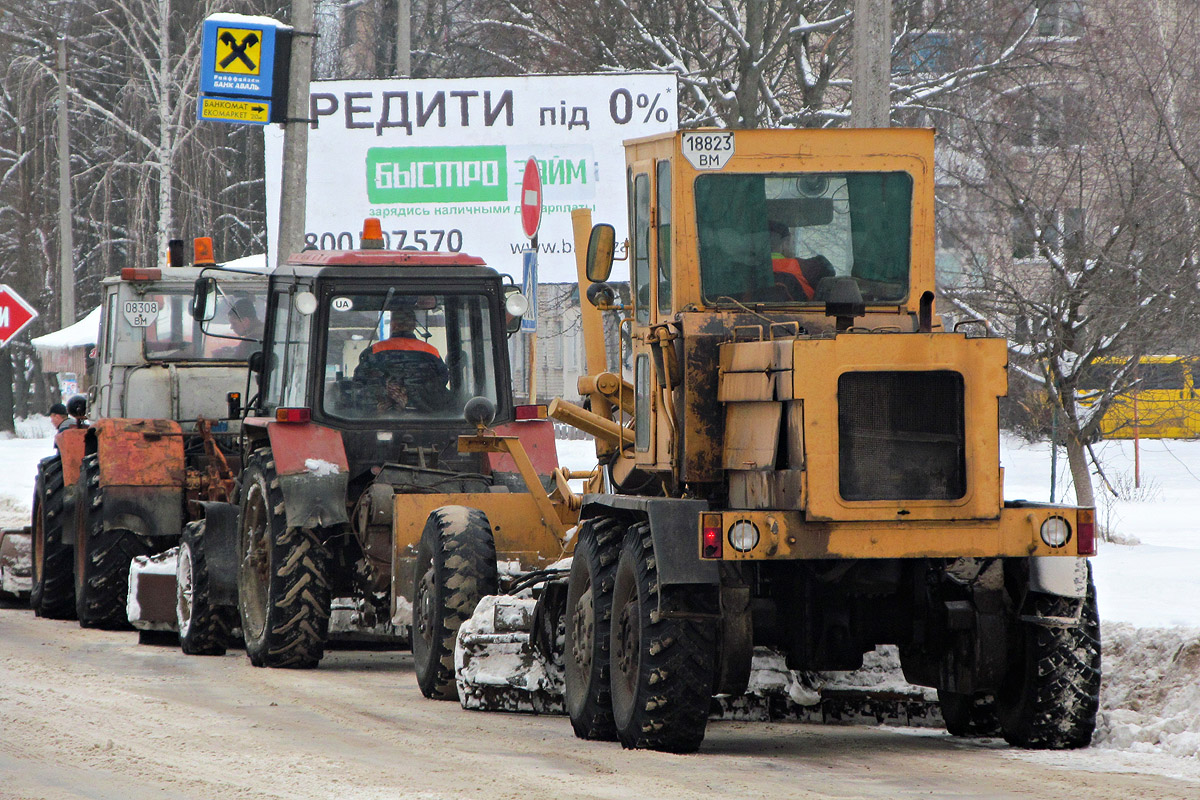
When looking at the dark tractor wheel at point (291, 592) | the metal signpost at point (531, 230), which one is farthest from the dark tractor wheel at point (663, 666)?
the metal signpost at point (531, 230)

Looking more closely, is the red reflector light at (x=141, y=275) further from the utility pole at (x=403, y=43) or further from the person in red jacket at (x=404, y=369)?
the utility pole at (x=403, y=43)

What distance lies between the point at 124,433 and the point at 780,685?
661 cm

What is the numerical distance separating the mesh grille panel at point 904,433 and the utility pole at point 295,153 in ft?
34.3

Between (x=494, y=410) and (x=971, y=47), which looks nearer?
(x=494, y=410)

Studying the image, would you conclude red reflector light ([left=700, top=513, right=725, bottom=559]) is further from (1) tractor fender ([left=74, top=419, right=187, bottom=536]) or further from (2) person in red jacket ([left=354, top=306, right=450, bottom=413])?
(1) tractor fender ([left=74, top=419, right=187, bottom=536])

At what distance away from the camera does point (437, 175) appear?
21.9 metres

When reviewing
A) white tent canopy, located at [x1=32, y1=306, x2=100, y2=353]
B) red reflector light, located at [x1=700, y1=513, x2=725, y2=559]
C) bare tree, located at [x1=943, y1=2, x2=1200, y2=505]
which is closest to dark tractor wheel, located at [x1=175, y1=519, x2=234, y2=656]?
red reflector light, located at [x1=700, y1=513, x2=725, y2=559]

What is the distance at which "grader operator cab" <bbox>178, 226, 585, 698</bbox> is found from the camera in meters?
9.91

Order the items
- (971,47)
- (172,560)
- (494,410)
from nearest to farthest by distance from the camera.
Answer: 1. (494,410)
2. (172,560)
3. (971,47)

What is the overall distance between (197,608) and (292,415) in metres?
1.79

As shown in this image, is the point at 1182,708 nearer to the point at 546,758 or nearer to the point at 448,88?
the point at 546,758

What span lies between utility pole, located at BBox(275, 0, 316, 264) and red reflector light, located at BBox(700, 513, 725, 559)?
10437 mm

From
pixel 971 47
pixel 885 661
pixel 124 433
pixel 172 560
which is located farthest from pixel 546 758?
pixel 971 47

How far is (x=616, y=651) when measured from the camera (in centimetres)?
736
